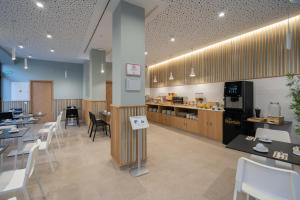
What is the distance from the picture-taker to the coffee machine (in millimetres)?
3881

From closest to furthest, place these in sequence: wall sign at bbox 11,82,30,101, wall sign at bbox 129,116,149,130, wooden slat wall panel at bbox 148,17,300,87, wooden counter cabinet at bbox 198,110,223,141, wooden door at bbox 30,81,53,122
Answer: wall sign at bbox 129,116,149,130
wooden slat wall panel at bbox 148,17,300,87
wooden counter cabinet at bbox 198,110,223,141
wall sign at bbox 11,82,30,101
wooden door at bbox 30,81,53,122

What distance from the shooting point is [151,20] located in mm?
3535

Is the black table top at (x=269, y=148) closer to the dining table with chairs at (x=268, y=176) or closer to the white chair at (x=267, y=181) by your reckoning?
the dining table with chairs at (x=268, y=176)

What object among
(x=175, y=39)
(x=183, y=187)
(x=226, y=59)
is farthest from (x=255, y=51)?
(x=183, y=187)

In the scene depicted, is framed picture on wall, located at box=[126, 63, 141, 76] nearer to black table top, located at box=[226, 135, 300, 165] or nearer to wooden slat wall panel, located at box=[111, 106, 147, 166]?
wooden slat wall panel, located at box=[111, 106, 147, 166]

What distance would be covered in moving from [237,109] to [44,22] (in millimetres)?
5573

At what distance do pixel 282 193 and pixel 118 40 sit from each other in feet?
10.3

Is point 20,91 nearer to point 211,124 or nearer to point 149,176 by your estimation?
point 149,176

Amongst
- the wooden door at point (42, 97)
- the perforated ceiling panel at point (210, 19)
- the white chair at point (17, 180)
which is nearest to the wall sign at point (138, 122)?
the white chair at point (17, 180)

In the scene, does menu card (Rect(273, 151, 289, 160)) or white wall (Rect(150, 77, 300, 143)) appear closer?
menu card (Rect(273, 151, 289, 160))

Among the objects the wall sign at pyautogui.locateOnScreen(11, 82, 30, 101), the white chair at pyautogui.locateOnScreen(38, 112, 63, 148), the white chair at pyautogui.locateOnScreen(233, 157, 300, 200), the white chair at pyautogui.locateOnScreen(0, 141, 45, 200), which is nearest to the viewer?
the white chair at pyautogui.locateOnScreen(233, 157, 300, 200)

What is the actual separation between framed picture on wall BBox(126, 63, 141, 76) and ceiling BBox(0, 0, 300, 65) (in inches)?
49.4

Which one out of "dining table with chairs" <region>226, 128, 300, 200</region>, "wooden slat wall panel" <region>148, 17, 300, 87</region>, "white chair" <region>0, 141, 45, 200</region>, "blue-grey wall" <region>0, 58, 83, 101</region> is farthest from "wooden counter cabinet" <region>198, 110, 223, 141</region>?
"blue-grey wall" <region>0, 58, 83, 101</region>

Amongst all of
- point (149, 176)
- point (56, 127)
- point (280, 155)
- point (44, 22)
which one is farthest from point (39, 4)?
point (280, 155)
